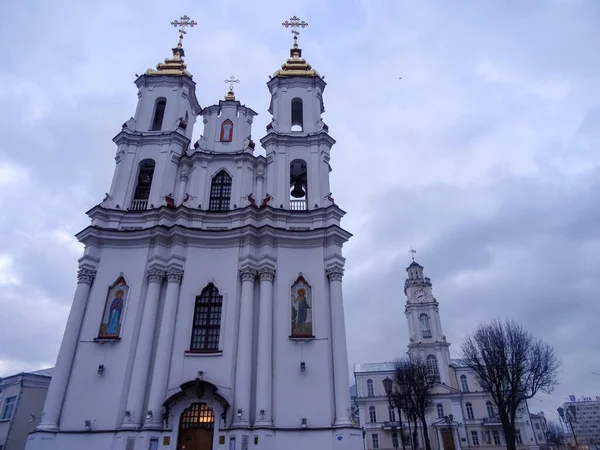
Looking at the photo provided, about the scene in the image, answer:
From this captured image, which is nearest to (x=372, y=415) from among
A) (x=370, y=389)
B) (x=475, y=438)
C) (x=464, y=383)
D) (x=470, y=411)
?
(x=370, y=389)

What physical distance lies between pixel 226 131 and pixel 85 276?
36.6ft

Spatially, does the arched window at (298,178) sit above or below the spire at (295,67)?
below

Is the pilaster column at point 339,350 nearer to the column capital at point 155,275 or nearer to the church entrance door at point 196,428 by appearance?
the church entrance door at point 196,428

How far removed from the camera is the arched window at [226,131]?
25.5 meters

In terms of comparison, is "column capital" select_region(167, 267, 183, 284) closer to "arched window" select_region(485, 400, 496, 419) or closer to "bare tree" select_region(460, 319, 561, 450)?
"bare tree" select_region(460, 319, 561, 450)

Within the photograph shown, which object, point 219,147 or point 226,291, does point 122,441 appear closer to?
point 226,291

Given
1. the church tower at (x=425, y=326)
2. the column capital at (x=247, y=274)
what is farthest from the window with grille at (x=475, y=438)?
the column capital at (x=247, y=274)

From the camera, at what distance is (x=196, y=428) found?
1714cm

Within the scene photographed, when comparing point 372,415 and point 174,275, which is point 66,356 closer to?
point 174,275

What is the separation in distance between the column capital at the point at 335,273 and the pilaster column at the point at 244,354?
3.51 m

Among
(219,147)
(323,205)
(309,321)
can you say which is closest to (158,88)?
(219,147)

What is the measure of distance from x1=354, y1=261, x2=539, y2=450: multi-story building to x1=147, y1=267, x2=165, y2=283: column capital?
1312 inches

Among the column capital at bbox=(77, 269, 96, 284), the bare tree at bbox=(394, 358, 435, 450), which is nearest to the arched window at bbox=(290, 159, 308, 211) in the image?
the column capital at bbox=(77, 269, 96, 284)

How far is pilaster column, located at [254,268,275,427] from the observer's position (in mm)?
17109
